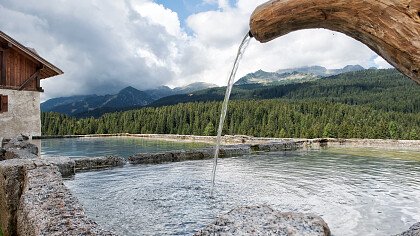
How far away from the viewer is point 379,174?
14.8 meters

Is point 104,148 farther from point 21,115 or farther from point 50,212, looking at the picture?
point 50,212

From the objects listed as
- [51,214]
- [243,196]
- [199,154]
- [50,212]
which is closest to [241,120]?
[199,154]

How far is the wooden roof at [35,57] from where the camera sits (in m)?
16.1

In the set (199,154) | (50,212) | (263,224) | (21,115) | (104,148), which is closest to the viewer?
(263,224)

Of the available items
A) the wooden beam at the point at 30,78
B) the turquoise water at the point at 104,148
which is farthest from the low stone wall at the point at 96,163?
the turquoise water at the point at 104,148

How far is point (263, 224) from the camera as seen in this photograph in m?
4.45

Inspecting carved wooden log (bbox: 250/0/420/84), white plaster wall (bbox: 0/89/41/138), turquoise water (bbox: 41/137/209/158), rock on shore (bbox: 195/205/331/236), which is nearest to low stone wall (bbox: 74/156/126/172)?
white plaster wall (bbox: 0/89/41/138)

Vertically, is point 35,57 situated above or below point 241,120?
above

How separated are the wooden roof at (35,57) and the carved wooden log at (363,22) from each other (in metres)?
15.9

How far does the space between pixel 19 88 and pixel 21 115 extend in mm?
1300

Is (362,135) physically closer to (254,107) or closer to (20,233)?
(254,107)

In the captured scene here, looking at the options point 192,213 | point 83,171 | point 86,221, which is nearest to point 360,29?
point 86,221

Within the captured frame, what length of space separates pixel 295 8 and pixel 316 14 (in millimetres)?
189

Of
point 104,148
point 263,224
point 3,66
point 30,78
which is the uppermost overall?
point 3,66
